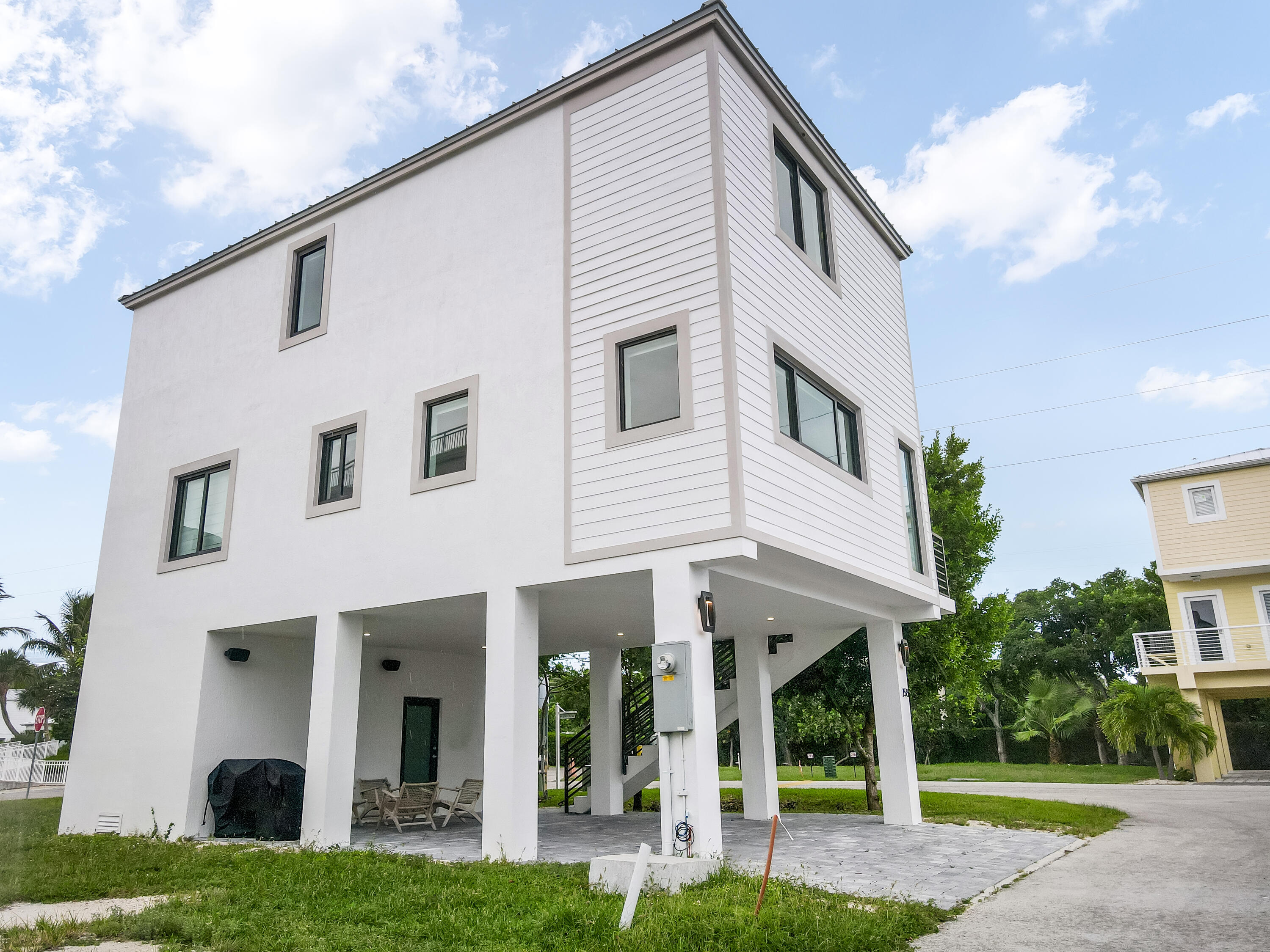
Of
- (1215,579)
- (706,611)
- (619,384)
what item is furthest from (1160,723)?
(619,384)

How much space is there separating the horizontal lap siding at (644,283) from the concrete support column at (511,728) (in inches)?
52.2

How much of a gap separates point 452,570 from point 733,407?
14.2ft

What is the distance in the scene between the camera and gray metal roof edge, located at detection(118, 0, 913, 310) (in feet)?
35.8

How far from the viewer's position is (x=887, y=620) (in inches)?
559

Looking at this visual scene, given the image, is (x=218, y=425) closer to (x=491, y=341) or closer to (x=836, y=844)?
(x=491, y=341)

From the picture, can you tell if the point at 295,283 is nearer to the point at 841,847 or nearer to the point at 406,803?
the point at 406,803

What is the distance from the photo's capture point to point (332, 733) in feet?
38.8

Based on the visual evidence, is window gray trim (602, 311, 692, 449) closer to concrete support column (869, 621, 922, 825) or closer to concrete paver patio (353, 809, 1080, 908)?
concrete paver patio (353, 809, 1080, 908)

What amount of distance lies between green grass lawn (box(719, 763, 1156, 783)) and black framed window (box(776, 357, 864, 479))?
13133 millimetres

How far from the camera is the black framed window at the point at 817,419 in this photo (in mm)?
10883

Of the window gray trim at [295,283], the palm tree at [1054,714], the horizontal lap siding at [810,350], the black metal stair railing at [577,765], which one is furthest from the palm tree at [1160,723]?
the window gray trim at [295,283]

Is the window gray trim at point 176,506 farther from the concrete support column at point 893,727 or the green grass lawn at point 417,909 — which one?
the concrete support column at point 893,727

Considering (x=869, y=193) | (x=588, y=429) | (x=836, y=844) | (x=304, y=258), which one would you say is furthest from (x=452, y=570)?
(x=869, y=193)

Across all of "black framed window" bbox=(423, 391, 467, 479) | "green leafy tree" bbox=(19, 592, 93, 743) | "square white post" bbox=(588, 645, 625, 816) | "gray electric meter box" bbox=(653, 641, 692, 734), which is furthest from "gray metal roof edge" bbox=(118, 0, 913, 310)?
"green leafy tree" bbox=(19, 592, 93, 743)
